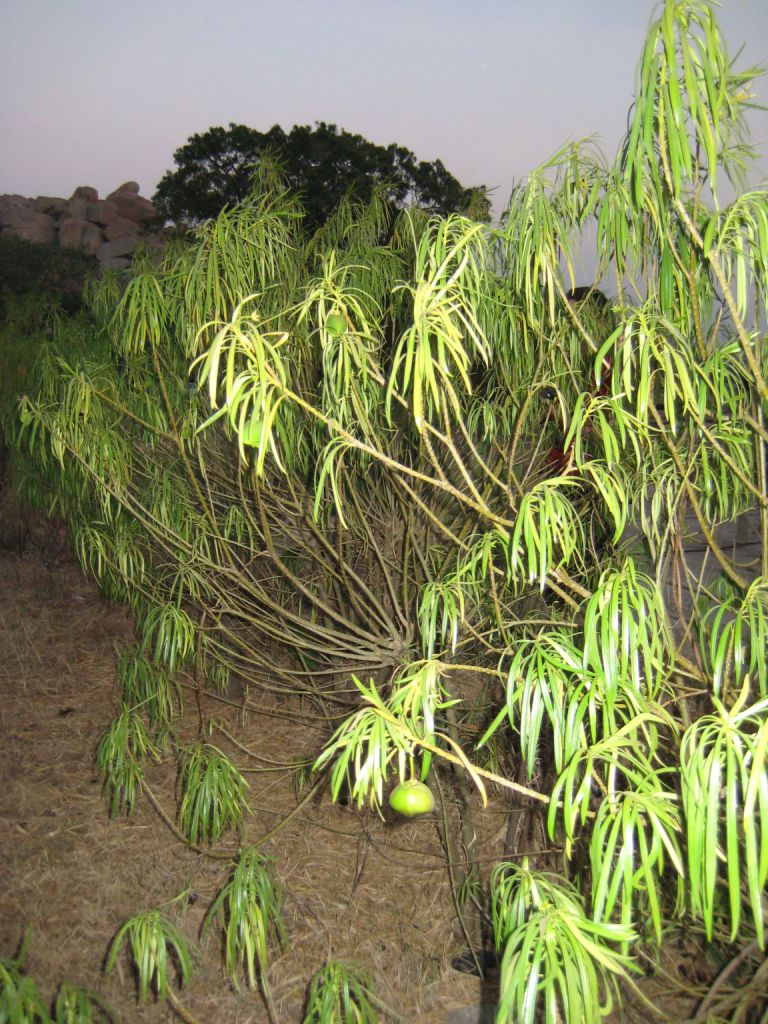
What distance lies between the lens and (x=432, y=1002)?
191 cm

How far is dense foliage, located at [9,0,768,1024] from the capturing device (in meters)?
0.94

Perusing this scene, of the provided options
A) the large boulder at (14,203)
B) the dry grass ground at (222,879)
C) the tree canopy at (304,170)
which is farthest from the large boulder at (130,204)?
the dry grass ground at (222,879)

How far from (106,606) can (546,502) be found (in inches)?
148

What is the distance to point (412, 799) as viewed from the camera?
0.99 metres

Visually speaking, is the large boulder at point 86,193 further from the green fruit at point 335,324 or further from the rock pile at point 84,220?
the green fruit at point 335,324

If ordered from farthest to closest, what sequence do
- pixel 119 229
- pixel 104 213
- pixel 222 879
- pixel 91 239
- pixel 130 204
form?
1. pixel 130 204
2. pixel 104 213
3. pixel 119 229
4. pixel 91 239
5. pixel 222 879

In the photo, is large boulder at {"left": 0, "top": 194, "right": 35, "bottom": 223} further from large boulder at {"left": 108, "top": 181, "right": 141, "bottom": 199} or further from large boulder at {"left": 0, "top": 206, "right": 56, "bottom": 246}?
large boulder at {"left": 108, "top": 181, "right": 141, "bottom": 199}

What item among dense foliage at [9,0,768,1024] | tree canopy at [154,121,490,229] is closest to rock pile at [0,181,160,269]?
tree canopy at [154,121,490,229]

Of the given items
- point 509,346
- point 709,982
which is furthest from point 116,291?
point 709,982

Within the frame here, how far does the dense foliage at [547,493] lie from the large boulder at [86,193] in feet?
36.1

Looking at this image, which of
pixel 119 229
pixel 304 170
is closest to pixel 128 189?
pixel 119 229

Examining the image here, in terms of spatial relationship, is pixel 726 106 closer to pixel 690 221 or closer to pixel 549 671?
pixel 690 221

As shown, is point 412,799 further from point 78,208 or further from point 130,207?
point 78,208

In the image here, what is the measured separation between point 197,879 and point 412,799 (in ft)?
5.30
